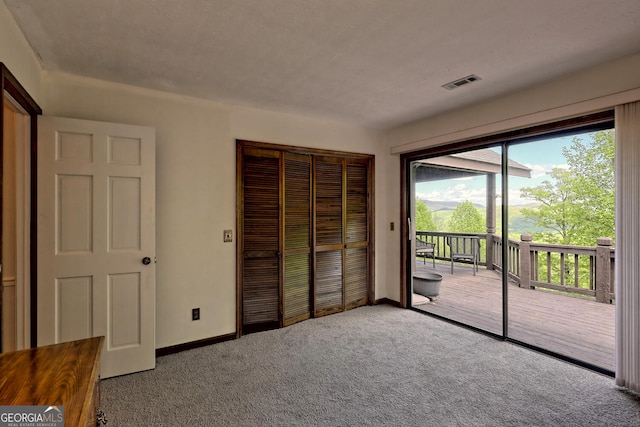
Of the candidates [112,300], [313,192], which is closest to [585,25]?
[313,192]

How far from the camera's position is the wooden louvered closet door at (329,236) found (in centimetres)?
389

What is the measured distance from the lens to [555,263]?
3.70 m

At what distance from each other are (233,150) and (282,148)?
558 mm

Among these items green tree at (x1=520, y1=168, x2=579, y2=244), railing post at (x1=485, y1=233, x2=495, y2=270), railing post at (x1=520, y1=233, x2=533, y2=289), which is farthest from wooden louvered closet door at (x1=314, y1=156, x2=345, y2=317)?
railing post at (x1=520, y1=233, x2=533, y2=289)

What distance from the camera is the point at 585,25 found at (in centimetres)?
189

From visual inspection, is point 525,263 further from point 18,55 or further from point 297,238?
point 18,55

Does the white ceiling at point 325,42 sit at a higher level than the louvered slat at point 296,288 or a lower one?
higher

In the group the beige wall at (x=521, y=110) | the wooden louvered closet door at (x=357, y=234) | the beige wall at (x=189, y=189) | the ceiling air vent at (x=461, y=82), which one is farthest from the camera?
the wooden louvered closet door at (x=357, y=234)

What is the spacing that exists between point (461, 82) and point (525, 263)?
2701 mm

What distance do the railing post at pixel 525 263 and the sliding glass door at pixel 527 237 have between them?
11 mm

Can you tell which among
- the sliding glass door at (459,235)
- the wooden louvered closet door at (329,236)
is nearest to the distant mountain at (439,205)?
the sliding glass door at (459,235)

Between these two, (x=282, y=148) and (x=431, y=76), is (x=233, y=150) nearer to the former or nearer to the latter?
(x=282, y=148)

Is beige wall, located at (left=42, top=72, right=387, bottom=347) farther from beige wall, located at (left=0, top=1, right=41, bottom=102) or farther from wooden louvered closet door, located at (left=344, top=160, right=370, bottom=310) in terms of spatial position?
wooden louvered closet door, located at (left=344, top=160, right=370, bottom=310)

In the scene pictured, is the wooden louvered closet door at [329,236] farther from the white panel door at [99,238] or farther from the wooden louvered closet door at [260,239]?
the white panel door at [99,238]
